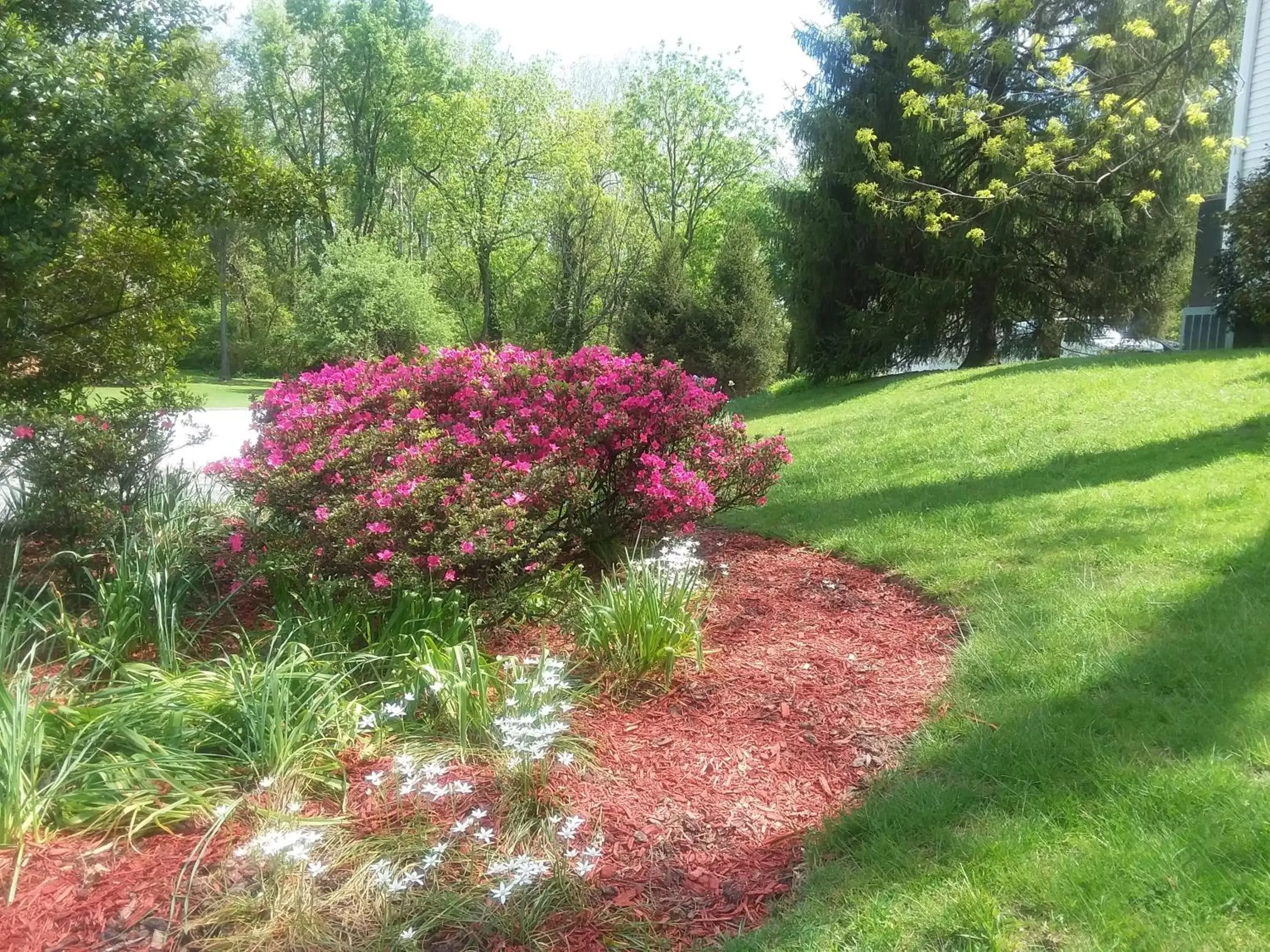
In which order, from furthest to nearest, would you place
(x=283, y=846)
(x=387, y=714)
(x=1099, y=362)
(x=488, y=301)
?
(x=488, y=301)
(x=1099, y=362)
(x=387, y=714)
(x=283, y=846)

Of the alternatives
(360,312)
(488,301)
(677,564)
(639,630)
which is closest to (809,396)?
(360,312)

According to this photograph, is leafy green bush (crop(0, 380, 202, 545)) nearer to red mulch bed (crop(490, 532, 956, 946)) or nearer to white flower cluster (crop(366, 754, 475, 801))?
white flower cluster (crop(366, 754, 475, 801))

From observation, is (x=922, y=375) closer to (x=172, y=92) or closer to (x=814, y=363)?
(x=814, y=363)

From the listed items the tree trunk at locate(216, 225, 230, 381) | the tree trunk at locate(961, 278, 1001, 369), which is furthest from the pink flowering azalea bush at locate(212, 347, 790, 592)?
the tree trunk at locate(216, 225, 230, 381)

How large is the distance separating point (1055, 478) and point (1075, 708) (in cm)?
358

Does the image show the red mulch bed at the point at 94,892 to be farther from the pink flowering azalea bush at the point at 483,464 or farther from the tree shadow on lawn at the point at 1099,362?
the tree shadow on lawn at the point at 1099,362

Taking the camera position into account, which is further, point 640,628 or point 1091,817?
point 640,628

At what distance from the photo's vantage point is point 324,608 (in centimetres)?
376

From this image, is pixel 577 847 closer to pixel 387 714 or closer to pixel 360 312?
pixel 387 714

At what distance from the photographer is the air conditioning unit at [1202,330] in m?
13.6

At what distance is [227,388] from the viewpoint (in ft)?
96.2

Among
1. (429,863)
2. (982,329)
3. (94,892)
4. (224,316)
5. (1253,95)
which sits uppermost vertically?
(1253,95)

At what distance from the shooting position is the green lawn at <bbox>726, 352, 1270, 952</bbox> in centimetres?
204

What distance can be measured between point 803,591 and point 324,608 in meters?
2.56
